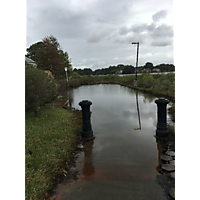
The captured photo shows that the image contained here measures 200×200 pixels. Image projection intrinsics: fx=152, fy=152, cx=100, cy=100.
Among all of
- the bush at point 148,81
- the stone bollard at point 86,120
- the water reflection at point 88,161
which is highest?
the bush at point 148,81

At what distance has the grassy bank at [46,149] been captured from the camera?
11.0 ft

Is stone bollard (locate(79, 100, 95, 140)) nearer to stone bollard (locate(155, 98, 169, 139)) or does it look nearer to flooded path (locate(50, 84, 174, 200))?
flooded path (locate(50, 84, 174, 200))

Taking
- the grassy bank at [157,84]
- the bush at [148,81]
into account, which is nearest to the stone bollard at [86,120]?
the grassy bank at [157,84]

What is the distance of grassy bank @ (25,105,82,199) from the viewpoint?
3.37 metres

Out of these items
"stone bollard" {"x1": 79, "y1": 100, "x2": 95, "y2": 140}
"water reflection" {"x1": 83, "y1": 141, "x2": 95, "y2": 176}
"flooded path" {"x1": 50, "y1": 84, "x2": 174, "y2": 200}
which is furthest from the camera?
"stone bollard" {"x1": 79, "y1": 100, "x2": 95, "y2": 140}

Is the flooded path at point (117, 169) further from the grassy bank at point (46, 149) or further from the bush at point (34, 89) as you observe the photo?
the bush at point (34, 89)

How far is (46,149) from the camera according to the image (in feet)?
16.0

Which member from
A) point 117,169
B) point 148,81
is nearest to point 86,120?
point 117,169

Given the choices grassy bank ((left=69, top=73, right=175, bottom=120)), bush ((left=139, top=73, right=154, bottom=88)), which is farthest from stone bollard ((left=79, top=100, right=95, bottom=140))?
bush ((left=139, top=73, right=154, bottom=88))

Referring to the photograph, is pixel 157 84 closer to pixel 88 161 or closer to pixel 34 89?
pixel 34 89

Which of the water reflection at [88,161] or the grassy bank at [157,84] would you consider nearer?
the water reflection at [88,161]
